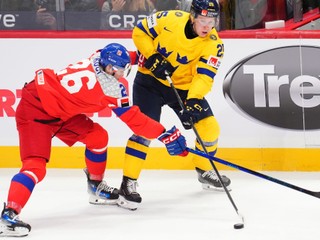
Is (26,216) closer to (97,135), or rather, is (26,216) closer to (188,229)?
(97,135)

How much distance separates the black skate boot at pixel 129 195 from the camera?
4641mm

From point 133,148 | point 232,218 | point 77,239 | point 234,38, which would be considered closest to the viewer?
point 77,239

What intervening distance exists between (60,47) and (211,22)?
54.9 inches

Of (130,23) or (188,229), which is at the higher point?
(130,23)

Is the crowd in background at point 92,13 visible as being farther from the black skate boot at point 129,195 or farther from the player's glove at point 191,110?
the black skate boot at point 129,195

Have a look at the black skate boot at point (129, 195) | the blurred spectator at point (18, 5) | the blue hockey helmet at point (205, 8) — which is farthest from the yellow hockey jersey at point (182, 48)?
the blurred spectator at point (18, 5)

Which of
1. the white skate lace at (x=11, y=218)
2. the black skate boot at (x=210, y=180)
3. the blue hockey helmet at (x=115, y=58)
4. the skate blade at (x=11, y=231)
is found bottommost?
the black skate boot at (x=210, y=180)

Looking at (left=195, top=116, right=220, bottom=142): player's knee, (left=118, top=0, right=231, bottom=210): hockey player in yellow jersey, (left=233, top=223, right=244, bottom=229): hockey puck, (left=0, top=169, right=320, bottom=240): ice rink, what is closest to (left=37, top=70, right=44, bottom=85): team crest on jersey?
(left=118, top=0, right=231, bottom=210): hockey player in yellow jersey

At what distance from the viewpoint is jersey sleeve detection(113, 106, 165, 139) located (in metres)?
4.18

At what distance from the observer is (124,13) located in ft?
18.6

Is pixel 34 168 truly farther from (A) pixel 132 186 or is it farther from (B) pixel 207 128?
(B) pixel 207 128

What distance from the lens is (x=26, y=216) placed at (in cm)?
454

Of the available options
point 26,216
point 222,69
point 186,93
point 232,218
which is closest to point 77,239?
point 26,216

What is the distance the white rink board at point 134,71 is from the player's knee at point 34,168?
4.49 feet
